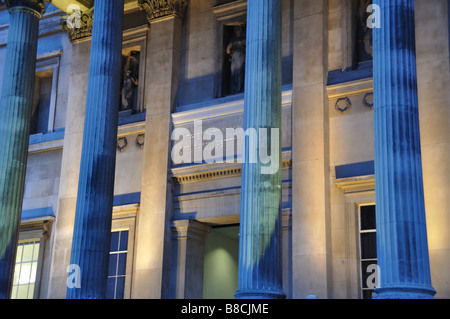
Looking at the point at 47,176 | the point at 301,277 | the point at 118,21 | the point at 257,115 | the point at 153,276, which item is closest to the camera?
the point at 257,115

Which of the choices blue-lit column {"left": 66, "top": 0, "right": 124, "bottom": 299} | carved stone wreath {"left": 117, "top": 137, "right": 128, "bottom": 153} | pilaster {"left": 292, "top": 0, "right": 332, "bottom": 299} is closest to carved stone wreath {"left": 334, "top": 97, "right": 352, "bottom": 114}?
pilaster {"left": 292, "top": 0, "right": 332, "bottom": 299}

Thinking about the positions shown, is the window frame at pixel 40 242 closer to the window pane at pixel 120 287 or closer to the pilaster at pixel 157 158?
the window pane at pixel 120 287

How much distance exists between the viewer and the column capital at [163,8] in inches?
990

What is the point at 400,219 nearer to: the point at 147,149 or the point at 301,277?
the point at 301,277

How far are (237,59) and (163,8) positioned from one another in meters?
3.31

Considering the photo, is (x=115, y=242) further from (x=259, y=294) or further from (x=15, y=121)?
(x=259, y=294)

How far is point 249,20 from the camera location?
18.8m

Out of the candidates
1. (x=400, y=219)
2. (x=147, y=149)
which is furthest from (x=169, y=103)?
(x=400, y=219)

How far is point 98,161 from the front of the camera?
19.9 m

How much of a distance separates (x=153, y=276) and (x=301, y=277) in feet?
16.6

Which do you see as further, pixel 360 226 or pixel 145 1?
pixel 145 1

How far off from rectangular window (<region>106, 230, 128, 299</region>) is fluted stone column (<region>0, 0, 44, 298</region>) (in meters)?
3.24

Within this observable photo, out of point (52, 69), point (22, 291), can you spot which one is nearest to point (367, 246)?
point (22, 291)

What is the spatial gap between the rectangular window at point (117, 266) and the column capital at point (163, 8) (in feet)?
24.3
